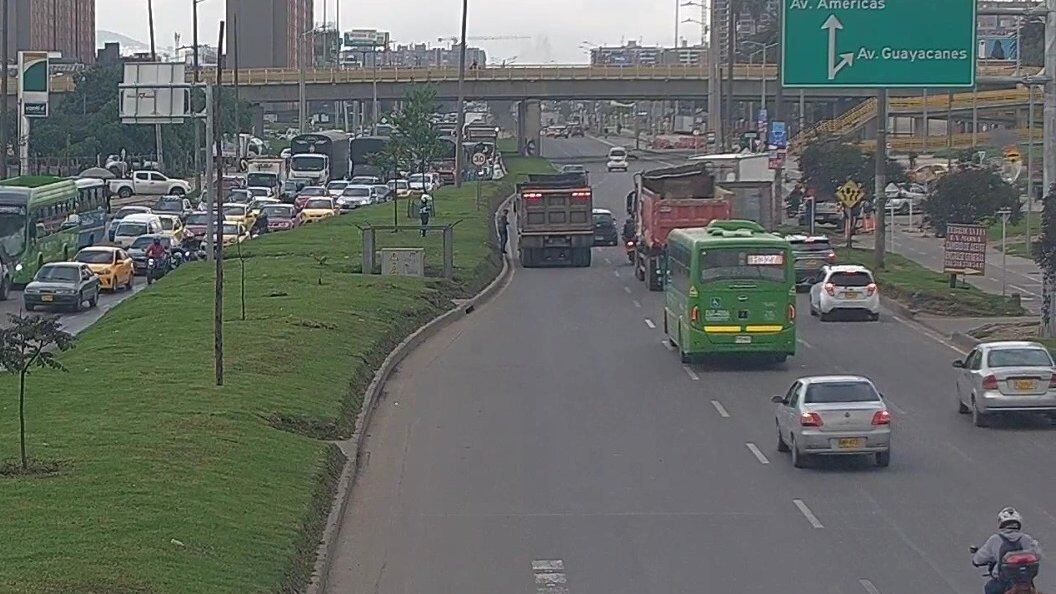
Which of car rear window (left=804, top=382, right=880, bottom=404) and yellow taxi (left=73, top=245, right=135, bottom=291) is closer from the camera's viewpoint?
car rear window (left=804, top=382, right=880, bottom=404)

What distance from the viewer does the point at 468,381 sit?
33250mm

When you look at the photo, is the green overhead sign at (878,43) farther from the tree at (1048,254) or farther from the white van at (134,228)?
the white van at (134,228)

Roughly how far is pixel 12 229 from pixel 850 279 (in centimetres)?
2363

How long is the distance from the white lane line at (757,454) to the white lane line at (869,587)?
754 centimetres

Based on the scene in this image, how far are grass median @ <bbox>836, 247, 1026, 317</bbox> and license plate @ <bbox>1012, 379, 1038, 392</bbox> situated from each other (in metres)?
18.1

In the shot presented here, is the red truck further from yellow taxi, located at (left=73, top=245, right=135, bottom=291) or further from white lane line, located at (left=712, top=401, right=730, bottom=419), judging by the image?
white lane line, located at (left=712, top=401, right=730, bottom=419)

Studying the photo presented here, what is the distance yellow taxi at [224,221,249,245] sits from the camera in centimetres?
6397

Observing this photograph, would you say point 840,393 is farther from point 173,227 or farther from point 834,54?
point 173,227

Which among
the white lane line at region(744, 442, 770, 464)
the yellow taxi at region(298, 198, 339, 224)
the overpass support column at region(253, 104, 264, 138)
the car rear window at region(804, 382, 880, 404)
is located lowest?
the white lane line at region(744, 442, 770, 464)

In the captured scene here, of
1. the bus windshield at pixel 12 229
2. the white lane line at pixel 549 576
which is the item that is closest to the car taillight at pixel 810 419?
the white lane line at pixel 549 576

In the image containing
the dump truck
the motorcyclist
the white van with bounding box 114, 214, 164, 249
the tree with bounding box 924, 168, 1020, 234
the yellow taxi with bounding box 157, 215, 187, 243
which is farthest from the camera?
the yellow taxi with bounding box 157, 215, 187, 243

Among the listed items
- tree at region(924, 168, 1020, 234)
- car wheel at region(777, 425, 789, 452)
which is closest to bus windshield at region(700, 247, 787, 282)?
car wheel at region(777, 425, 789, 452)

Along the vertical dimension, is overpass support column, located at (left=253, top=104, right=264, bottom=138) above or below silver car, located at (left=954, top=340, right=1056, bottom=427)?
above

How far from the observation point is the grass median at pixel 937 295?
45031 millimetres
